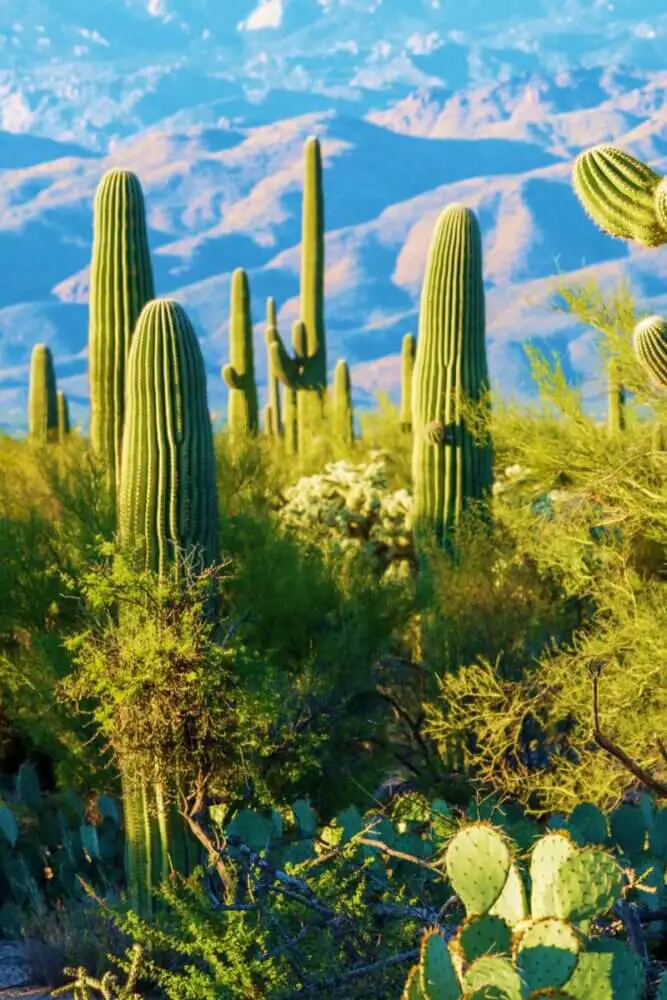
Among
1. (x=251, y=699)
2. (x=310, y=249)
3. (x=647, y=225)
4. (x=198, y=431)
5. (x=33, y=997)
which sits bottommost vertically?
(x=33, y=997)

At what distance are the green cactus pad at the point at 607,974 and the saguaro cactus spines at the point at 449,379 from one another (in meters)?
8.17

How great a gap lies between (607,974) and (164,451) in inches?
206

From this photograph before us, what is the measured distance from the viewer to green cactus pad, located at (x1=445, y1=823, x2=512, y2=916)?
5.15 meters

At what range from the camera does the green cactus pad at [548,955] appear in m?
4.83

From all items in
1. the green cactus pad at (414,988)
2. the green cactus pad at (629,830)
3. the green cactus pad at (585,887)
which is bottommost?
the green cactus pad at (629,830)

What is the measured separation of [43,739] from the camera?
1102 cm

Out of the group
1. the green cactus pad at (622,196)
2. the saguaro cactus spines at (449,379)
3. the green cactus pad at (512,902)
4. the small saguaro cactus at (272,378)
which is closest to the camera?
the green cactus pad at (512,902)

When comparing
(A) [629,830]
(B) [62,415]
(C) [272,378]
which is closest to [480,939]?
(A) [629,830]

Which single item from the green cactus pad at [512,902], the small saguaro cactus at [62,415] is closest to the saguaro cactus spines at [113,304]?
the green cactus pad at [512,902]

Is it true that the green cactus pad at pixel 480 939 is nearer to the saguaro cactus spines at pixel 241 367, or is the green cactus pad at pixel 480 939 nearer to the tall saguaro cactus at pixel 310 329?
the saguaro cactus spines at pixel 241 367

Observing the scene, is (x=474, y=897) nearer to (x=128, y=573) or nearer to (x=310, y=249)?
(x=128, y=573)

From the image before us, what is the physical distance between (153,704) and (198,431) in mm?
1614

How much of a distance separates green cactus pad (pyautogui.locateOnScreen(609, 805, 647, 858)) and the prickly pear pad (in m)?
2.68

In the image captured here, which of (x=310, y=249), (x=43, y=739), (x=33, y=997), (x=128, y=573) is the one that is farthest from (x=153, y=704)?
(x=310, y=249)
